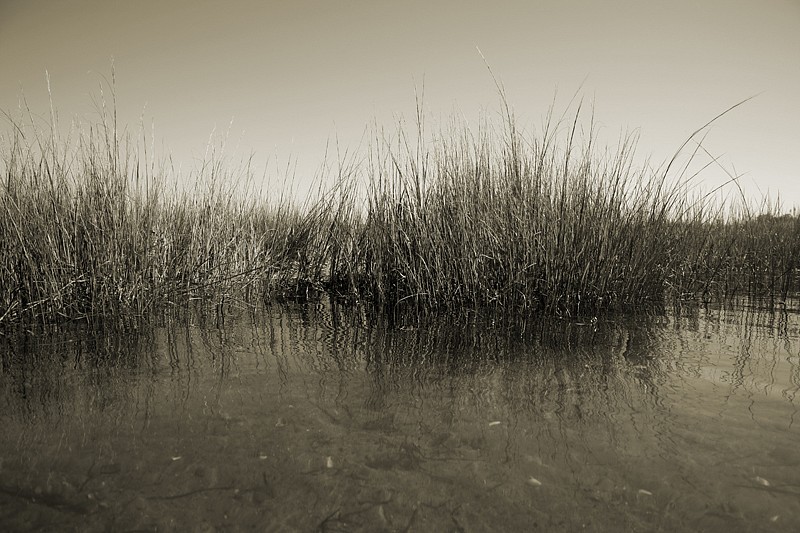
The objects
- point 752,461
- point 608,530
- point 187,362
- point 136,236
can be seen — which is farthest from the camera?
point 136,236

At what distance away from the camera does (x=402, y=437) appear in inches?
45.7

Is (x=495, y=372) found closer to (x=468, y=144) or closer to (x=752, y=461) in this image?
(x=752, y=461)

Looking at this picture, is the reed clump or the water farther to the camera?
the reed clump

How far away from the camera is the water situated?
33.9 inches

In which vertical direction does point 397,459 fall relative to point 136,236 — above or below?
below

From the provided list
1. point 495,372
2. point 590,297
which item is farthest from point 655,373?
point 590,297

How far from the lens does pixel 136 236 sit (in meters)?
2.80

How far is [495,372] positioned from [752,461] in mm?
819

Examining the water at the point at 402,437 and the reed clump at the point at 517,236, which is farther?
the reed clump at the point at 517,236

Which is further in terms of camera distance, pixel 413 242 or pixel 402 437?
pixel 413 242

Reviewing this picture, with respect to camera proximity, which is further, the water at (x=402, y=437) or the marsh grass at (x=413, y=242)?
the marsh grass at (x=413, y=242)

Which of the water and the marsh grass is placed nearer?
the water

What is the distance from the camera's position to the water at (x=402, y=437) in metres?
0.86

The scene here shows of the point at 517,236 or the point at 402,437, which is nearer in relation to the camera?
the point at 402,437
